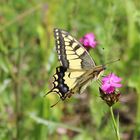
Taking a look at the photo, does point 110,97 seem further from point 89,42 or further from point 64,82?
point 89,42

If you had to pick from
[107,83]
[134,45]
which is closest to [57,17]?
[134,45]

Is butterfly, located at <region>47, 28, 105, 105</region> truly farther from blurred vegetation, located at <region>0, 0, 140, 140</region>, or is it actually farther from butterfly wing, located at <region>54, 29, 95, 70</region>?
blurred vegetation, located at <region>0, 0, 140, 140</region>

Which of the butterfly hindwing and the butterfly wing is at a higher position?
the butterfly wing

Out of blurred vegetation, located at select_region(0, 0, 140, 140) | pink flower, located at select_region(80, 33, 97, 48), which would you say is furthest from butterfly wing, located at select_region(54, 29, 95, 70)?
blurred vegetation, located at select_region(0, 0, 140, 140)

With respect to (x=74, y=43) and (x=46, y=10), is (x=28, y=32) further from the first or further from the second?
(x=74, y=43)

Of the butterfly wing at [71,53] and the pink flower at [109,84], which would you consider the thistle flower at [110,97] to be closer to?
the pink flower at [109,84]

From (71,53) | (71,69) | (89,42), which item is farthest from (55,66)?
(71,69)

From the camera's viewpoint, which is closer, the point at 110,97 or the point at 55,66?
the point at 110,97

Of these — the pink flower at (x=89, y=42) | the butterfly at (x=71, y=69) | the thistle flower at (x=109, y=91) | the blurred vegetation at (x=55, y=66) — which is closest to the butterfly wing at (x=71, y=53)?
the butterfly at (x=71, y=69)
